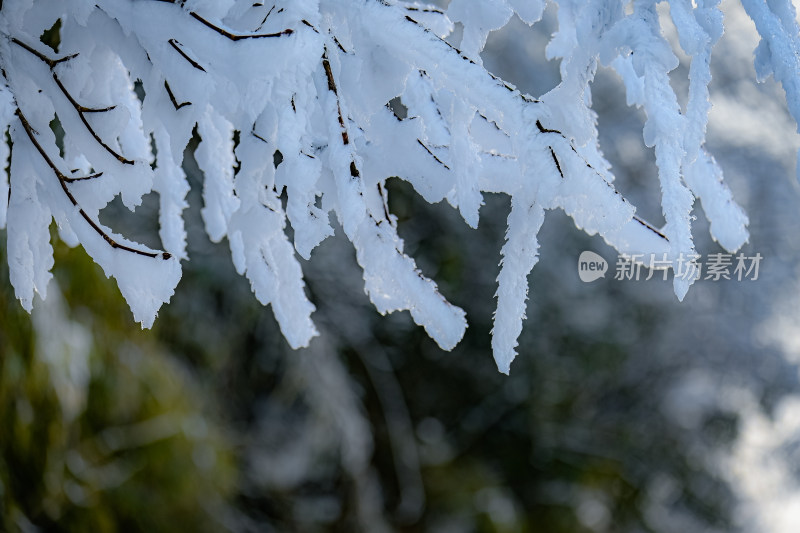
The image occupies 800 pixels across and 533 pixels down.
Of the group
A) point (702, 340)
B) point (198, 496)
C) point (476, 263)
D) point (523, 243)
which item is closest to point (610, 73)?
point (476, 263)

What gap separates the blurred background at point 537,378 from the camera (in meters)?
3.18

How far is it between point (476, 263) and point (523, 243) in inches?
128

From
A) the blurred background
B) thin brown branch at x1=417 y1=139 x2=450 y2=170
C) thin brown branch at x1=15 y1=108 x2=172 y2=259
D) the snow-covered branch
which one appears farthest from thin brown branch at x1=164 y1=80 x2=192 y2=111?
the blurred background

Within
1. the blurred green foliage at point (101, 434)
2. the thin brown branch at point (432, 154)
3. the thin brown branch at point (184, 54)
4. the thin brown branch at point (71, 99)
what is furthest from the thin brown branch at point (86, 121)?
the blurred green foliage at point (101, 434)

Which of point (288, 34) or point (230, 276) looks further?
point (230, 276)

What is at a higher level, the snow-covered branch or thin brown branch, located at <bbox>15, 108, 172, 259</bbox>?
the snow-covered branch

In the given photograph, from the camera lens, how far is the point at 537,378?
3895 mm

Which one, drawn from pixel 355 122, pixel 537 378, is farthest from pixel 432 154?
pixel 537 378

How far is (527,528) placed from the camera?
12.3 ft

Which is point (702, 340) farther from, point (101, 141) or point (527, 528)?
point (101, 141)

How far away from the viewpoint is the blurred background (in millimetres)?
3180

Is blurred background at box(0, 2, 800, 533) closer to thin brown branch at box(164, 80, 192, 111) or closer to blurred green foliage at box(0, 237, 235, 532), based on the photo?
blurred green foliage at box(0, 237, 235, 532)

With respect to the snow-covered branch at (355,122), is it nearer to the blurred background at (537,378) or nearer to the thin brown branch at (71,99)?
the thin brown branch at (71,99)

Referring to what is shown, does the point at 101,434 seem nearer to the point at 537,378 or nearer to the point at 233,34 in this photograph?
the point at 233,34
